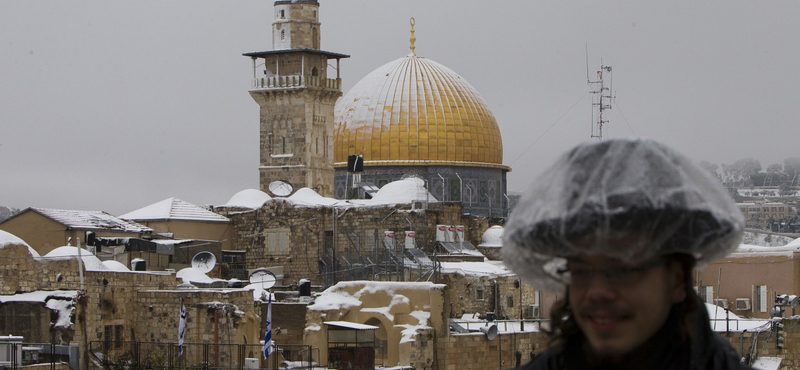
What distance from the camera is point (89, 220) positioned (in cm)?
3806

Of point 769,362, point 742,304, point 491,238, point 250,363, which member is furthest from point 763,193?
point 250,363

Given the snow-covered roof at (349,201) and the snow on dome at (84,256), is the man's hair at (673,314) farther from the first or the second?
the snow-covered roof at (349,201)

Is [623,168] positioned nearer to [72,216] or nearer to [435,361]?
[435,361]

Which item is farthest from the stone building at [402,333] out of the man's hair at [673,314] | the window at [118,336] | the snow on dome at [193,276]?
the man's hair at [673,314]

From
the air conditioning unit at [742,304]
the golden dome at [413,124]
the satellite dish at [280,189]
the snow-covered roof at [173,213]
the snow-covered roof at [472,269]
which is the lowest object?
the air conditioning unit at [742,304]

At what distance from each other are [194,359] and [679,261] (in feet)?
85.2

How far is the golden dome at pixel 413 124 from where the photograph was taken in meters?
51.8

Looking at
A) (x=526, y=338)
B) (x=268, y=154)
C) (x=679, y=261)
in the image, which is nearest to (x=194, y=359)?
(x=526, y=338)

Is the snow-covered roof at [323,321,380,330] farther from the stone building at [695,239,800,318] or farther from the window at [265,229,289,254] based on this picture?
the stone building at [695,239,800,318]

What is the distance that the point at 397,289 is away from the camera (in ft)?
110

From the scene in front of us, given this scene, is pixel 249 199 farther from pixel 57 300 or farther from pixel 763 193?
pixel 763 193

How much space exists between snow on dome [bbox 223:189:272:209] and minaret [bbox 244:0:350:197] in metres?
1.78

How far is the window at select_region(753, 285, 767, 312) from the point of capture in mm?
41500

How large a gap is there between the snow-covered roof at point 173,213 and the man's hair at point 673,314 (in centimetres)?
3947
